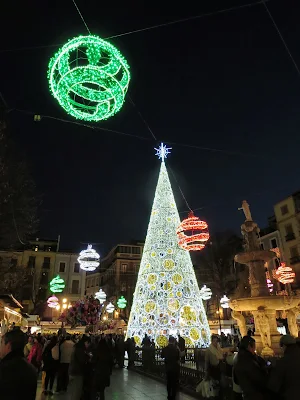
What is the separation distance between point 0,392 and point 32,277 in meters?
47.4

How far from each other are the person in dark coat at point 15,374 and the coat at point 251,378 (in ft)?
8.21

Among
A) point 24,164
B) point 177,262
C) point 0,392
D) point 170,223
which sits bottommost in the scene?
point 0,392

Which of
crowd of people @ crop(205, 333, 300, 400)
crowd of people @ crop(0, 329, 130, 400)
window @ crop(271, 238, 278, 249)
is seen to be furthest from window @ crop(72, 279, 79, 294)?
crowd of people @ crop(205, 333, 300, 400)

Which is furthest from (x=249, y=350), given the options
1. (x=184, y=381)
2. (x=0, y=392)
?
(x=184, y=381)

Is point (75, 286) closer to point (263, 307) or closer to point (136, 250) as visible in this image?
point (136, 250)

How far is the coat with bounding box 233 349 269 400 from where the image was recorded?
351cm

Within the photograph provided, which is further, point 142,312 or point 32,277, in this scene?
point 32,277

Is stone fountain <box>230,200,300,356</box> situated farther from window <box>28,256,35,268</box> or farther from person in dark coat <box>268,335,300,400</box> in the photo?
window <box>28,256,35,268</box>

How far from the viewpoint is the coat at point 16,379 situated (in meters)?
2.52

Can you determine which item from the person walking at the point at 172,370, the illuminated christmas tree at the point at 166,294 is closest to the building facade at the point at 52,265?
the illuminated christmas tree at the point at 166,294

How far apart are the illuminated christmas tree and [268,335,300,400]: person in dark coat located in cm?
1315

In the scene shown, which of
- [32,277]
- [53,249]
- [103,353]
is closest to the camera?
[103,353]

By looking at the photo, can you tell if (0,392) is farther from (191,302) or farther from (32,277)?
(32,277)

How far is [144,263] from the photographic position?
1759 centimetres
